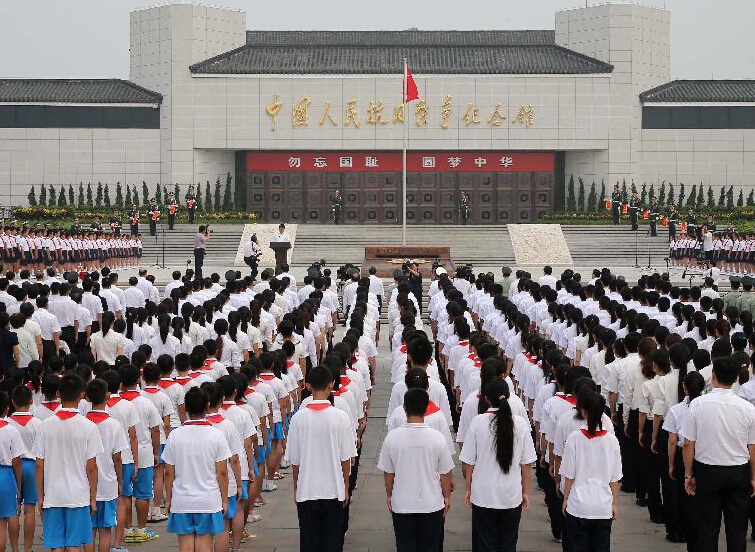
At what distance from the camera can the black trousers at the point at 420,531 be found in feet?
24.8

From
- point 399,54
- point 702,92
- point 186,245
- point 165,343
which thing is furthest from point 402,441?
point 702,92

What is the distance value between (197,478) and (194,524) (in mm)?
313

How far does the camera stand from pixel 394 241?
134 ft

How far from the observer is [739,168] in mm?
46125

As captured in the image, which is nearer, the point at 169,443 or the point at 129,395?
the point at 169,443

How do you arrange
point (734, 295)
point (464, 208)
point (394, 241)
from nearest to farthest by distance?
point (734, 295), point (394, 241), point (464, 208)

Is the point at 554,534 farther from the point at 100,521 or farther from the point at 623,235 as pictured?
the point at 623,235

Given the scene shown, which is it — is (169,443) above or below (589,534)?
above

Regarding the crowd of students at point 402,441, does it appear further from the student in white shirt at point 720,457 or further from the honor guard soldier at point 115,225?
the honor guard soldier at point 115,225

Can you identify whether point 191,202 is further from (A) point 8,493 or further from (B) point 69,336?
(A) point 8,493

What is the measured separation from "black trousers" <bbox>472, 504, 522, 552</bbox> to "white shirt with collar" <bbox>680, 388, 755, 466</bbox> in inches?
58.7

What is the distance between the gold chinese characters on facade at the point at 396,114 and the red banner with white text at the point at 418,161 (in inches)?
55.2

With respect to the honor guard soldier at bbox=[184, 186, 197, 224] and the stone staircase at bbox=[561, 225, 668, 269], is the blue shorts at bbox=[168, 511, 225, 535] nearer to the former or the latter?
the stone staircase at bbox=[561, 225, 668, 269]

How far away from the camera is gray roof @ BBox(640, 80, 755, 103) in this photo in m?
45.8
